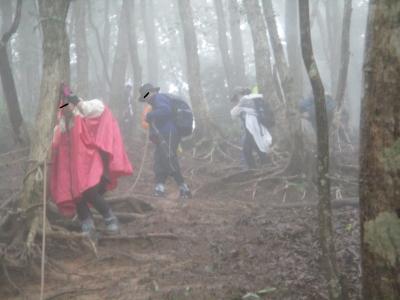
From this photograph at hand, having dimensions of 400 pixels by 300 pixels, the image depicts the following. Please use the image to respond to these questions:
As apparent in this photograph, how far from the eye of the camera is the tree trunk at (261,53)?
1194 centimetres

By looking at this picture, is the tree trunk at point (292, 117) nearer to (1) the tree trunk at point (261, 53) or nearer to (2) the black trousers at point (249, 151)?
(2) the black trousers at point (249, 151)

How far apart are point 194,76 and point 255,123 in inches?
181

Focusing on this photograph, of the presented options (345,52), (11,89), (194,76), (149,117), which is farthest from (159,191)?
(194,76)

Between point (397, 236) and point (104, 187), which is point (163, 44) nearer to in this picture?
point (104, 187)

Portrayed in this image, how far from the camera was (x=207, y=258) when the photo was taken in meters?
5.55

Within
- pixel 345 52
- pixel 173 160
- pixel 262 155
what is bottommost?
pixel 262 155

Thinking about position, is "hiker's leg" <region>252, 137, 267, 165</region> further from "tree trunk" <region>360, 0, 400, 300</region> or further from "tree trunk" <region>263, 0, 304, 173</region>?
"tree trunk" <region>360, 0, 400, 300</region>

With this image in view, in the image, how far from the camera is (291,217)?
22.7 feet

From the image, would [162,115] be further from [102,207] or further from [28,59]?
[28,59]

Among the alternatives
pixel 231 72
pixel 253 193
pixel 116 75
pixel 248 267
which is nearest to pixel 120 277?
pixel 248 267

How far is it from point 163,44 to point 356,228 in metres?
37.5

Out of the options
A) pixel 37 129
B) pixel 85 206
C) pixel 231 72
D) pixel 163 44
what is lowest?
pixel 85 206

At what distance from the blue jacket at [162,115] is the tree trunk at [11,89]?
2316 millimetres

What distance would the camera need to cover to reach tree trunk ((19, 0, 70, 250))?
5.83 metres
